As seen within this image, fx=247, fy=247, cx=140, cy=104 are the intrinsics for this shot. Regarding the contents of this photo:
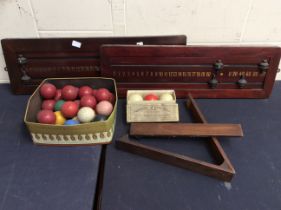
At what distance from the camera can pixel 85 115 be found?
83 centimetres

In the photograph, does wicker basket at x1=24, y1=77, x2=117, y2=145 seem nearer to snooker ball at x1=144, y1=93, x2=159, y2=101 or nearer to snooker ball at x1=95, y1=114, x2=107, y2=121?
snooker ball at x1=95, y1=114, x2=107, y2=121

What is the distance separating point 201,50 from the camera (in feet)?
3.15

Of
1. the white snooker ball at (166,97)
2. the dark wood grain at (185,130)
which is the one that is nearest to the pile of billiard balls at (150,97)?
the white snooker ball at (166,97)

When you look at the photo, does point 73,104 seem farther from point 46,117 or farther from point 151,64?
point 151,64

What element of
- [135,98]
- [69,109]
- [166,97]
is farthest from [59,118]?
[166,97]

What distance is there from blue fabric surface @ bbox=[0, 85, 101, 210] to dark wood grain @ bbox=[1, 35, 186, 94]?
25cm

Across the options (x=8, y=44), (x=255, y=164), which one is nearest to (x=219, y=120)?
(x=255, y=164)

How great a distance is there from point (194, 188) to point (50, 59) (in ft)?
2.50

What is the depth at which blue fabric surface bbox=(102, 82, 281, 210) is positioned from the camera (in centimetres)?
67

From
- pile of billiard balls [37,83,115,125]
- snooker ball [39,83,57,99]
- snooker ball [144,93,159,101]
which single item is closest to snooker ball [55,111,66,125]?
pile of billiard balls [37,83,115,125]

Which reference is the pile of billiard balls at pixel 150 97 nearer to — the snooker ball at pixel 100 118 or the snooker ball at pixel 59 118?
the snooker ball at pixel 100 118

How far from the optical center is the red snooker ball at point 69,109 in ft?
2.81

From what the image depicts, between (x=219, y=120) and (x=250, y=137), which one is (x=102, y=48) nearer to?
(x=219, y=120)

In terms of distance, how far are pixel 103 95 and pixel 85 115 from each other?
12 cm
